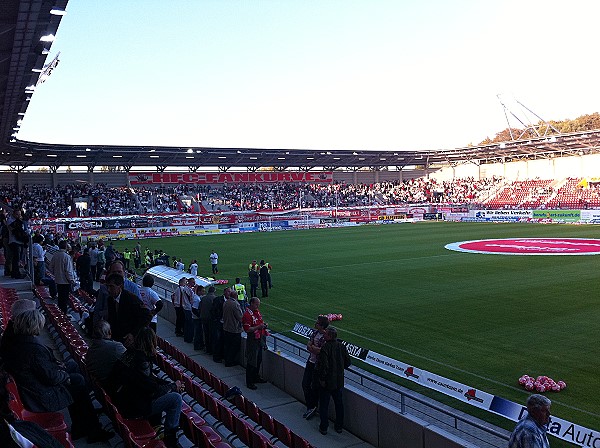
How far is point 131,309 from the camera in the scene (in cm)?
769

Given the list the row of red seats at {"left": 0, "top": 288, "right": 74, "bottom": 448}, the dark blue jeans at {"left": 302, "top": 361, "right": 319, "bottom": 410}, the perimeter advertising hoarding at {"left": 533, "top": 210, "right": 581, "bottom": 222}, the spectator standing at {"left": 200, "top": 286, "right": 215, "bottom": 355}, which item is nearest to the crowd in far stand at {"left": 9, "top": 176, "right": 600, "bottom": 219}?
the perimeter advertising hoarding at {"left": 533, "top": 210, "right": 581, "bottom": 222}

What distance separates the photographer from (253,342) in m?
10.5

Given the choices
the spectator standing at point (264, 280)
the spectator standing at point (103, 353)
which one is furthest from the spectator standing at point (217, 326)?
the spectator standing at point (264, 280)

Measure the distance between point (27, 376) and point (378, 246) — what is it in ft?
109

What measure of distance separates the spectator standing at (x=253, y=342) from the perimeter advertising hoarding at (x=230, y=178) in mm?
64575

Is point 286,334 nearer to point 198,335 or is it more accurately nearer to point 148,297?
point 198,335

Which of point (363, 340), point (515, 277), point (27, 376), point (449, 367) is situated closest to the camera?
point (27, 376)

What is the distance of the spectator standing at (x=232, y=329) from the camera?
11328 mm

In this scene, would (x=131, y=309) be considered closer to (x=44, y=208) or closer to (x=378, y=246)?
(x=378, y=246)

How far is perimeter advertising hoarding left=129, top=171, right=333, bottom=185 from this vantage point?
72.1 m

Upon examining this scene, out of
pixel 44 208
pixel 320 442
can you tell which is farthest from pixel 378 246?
pixel 44 208

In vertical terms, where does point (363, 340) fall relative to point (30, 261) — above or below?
below

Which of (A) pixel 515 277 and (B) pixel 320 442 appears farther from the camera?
(A) pixel 515 277

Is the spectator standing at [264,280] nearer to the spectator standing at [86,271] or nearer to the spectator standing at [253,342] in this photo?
the spectator standing at [86,271]
